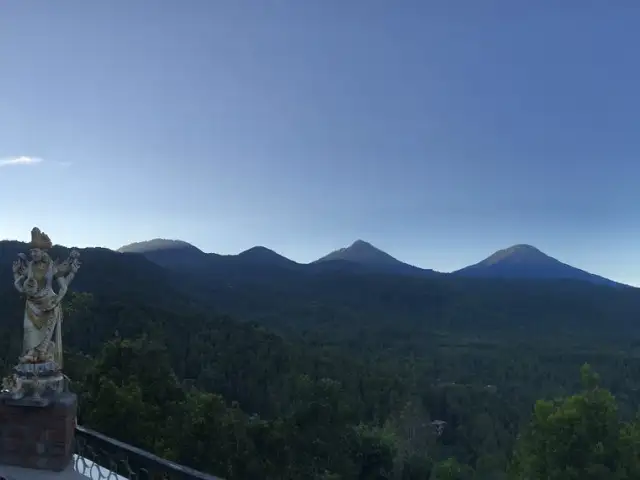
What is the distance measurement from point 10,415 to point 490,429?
39.8 meters

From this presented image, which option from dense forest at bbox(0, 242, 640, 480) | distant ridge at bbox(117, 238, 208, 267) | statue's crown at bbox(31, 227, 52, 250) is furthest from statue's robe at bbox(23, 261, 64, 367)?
distant ridge at bbox(117, 238, 208, 267)

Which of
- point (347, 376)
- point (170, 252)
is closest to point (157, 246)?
point (170, 252)

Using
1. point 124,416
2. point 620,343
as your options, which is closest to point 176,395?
point 124,416

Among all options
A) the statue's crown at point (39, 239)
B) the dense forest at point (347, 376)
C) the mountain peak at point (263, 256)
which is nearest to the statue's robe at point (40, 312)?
the statue's crown at point (39, 239)

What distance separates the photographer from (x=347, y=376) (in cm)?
4300

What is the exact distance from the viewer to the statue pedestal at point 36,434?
6234 millimetres

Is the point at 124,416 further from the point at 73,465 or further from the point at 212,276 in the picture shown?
the point at 212,276

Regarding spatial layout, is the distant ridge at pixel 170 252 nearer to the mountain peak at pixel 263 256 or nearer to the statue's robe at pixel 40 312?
the mountain peak at pixel 263 256

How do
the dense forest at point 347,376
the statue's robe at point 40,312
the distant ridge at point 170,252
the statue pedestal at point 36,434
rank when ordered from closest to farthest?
the statue pedestal at point 36,434 < the statue's robe at point 40,312 < the dense forest at point 347,376 < the distant ridge at point 170,252

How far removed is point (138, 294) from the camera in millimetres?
63125

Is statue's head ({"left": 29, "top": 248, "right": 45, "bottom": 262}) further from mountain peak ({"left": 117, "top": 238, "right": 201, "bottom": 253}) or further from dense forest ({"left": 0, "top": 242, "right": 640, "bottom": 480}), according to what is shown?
mountain peak ({"left": 117, "top": 238, "right": 201, "bottom": 253})

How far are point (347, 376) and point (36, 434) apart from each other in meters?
38.0

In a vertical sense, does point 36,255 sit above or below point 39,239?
below

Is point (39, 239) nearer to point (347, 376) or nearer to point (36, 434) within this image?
point (36, 434)
